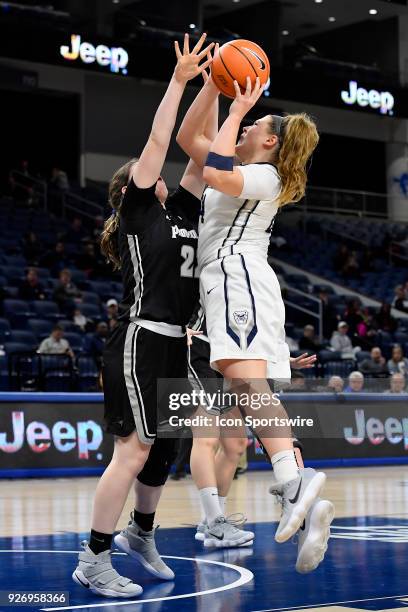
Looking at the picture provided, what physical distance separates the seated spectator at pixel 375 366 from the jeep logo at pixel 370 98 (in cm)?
1194

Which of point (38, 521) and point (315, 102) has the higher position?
point (315, 102)

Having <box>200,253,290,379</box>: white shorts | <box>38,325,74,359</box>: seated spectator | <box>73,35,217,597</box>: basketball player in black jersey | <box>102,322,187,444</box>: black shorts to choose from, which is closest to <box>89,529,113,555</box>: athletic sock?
<box>73,35,217,597</box>: basketball player in black jersey

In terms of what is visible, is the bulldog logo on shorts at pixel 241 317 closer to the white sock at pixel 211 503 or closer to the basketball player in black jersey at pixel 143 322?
the basketball player in black jersey at pixel 143 322

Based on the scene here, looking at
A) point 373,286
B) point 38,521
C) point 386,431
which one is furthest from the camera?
point 373,286

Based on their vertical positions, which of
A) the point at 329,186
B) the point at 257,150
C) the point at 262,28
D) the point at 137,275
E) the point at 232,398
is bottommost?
the point at 232,398

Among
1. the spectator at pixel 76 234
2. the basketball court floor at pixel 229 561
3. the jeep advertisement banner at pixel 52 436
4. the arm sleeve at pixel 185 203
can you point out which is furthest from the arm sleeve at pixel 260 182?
the spectator at pixel 76 234

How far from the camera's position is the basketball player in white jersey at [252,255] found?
5.05 m

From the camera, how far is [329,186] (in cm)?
3703

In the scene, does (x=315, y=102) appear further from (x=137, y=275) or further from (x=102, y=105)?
(x=137, y=275)

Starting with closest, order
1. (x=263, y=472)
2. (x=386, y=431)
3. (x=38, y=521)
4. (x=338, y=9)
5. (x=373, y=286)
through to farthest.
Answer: (x=38, y=521) → (x=263, y=472) → (x=386, y=431) → (x=373, y=286) → (x=338, y=9)

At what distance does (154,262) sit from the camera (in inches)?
219

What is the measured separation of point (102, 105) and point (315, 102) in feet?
20.2

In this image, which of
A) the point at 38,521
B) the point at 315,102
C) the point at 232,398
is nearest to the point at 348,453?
the point at 38,521

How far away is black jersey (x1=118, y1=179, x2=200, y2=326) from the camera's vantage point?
217 inches
